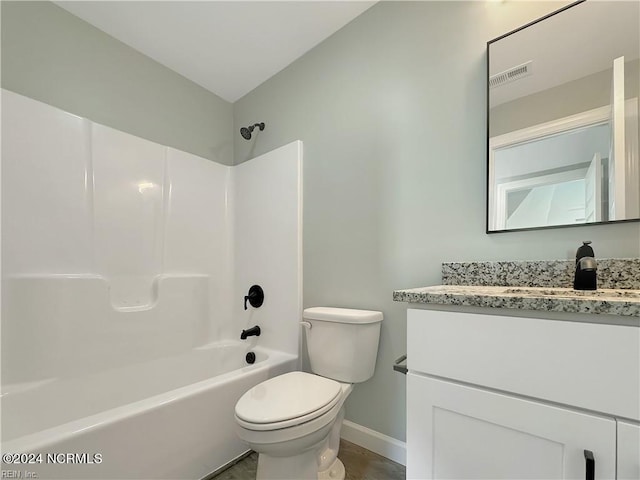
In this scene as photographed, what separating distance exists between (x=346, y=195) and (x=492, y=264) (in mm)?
835

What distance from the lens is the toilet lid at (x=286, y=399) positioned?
1.03 m

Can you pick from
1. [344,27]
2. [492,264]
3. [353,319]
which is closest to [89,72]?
[344,27]

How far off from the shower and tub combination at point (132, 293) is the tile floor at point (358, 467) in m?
0.06

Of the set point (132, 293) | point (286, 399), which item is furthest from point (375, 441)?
point (132, 293)

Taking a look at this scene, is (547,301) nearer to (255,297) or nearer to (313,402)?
(313,402)

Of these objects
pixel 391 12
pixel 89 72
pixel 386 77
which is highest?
pixel 391 12

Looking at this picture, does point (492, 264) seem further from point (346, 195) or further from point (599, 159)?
point (346, 195)

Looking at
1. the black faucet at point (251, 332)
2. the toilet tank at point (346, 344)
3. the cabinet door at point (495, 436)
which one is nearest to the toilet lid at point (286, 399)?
the toilet tank at point (346, 344)

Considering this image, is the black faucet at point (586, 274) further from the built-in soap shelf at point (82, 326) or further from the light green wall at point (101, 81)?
the light green wall at point (101, 81)

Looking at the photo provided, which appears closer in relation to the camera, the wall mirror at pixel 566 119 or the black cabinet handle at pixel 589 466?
the black cabinet handle at pixel 589 466

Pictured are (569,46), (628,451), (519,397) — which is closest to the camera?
(628,451)

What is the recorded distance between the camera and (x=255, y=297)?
2068 millimetres

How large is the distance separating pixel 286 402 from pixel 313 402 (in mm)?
104

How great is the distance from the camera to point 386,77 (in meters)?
1.55
